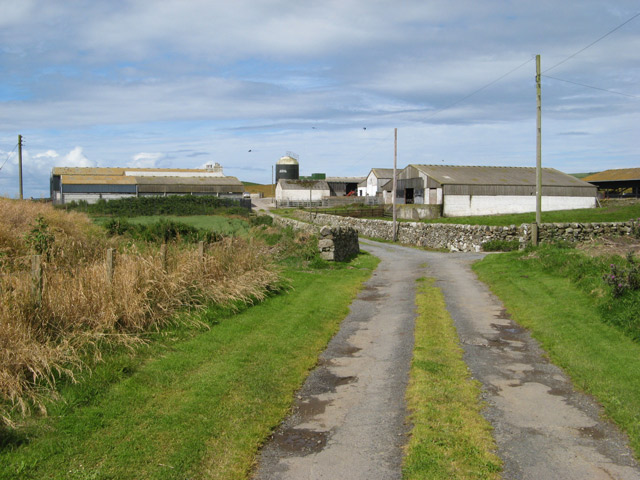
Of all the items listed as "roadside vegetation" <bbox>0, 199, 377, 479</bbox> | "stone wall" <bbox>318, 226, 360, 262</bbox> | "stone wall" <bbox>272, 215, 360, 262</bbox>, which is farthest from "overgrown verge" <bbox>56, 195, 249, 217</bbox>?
"roadside vegetation" <bbox>0, 199, 377, 479</bbox>

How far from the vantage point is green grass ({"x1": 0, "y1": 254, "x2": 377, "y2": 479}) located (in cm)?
576

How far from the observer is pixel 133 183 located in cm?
7512

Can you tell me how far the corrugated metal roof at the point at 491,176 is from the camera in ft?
190

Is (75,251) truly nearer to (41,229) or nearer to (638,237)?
(41,229)

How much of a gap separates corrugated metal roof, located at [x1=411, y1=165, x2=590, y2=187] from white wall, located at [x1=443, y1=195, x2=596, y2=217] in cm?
161

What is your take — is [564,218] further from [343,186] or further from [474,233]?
[343,186]

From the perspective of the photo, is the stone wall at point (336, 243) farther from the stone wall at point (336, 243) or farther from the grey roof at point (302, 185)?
the grey roof at point (302, 185)

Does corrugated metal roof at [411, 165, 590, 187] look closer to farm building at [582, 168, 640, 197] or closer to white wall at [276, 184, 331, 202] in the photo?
farm building at [582, 168, 640, 197]

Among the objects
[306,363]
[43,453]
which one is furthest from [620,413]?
[43,453]

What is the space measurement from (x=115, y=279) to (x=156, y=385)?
3.49m

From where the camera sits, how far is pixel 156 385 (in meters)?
8.05

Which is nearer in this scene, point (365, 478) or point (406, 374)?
point (365, 478)

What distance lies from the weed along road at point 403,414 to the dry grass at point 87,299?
10.7 feet

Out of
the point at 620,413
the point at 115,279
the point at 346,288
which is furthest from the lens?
the point at 346,288
